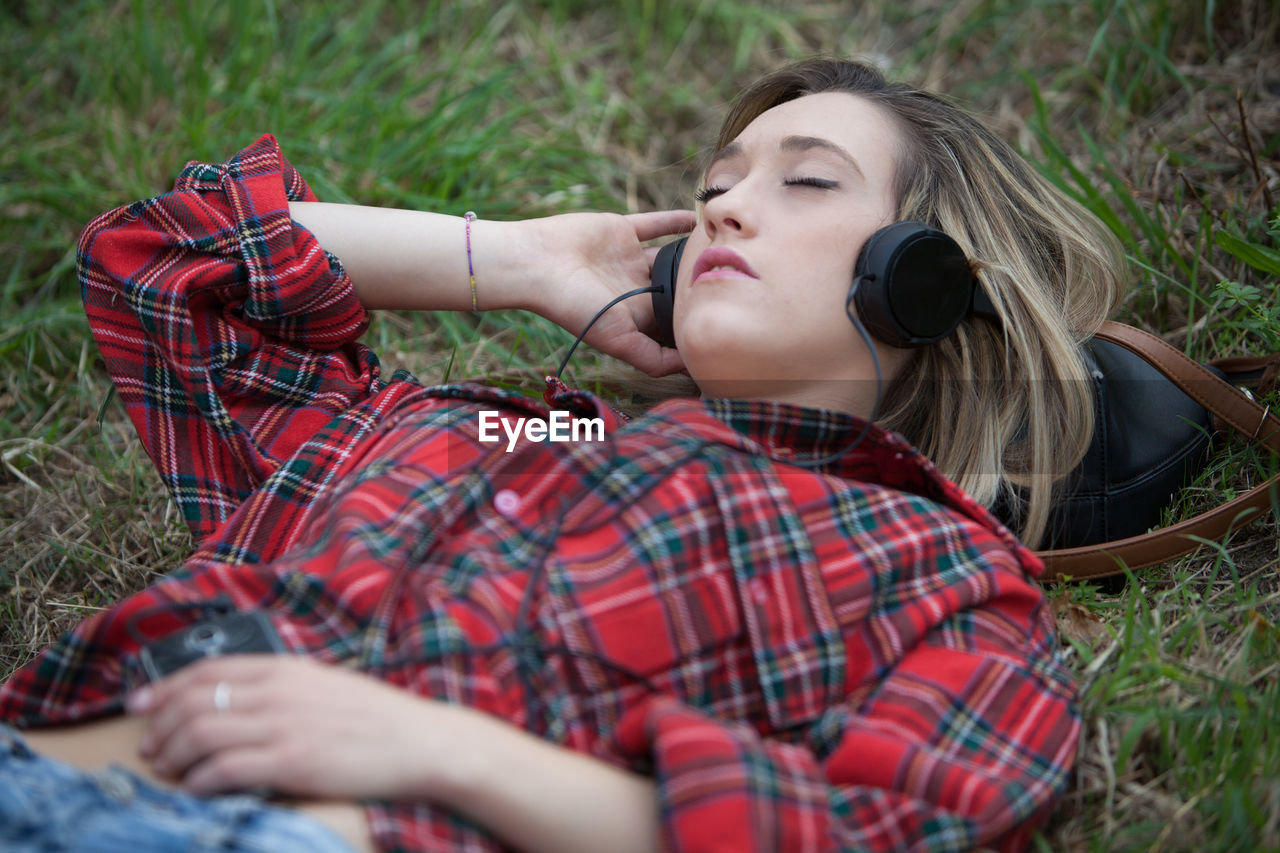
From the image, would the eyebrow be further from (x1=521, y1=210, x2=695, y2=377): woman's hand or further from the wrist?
the wrist

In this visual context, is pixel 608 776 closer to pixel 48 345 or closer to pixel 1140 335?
pixel 1140 335

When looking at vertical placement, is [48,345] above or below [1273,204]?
below

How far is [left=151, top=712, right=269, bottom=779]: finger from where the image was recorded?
54.3 inches

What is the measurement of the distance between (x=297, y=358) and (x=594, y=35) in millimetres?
2678

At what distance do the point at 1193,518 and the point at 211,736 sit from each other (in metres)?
1.95

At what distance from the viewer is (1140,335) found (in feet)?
7.40

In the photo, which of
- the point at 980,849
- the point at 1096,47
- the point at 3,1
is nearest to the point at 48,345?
the point at 3,1

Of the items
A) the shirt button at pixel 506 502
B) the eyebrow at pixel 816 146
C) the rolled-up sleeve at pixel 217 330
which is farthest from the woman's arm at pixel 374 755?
the eyebrow at pixel 816 146

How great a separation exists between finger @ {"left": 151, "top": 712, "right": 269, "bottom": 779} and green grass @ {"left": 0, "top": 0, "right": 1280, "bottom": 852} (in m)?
1.24

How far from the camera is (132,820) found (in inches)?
51.1

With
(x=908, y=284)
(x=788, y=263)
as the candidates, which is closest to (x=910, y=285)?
(x=908, y=284)

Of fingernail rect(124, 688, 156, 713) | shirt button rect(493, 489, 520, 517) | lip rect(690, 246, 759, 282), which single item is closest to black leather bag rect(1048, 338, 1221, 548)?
lip rect(690, 246, 759, 282)

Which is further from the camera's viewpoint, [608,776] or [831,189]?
[831,189]

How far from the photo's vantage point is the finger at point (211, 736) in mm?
1379
